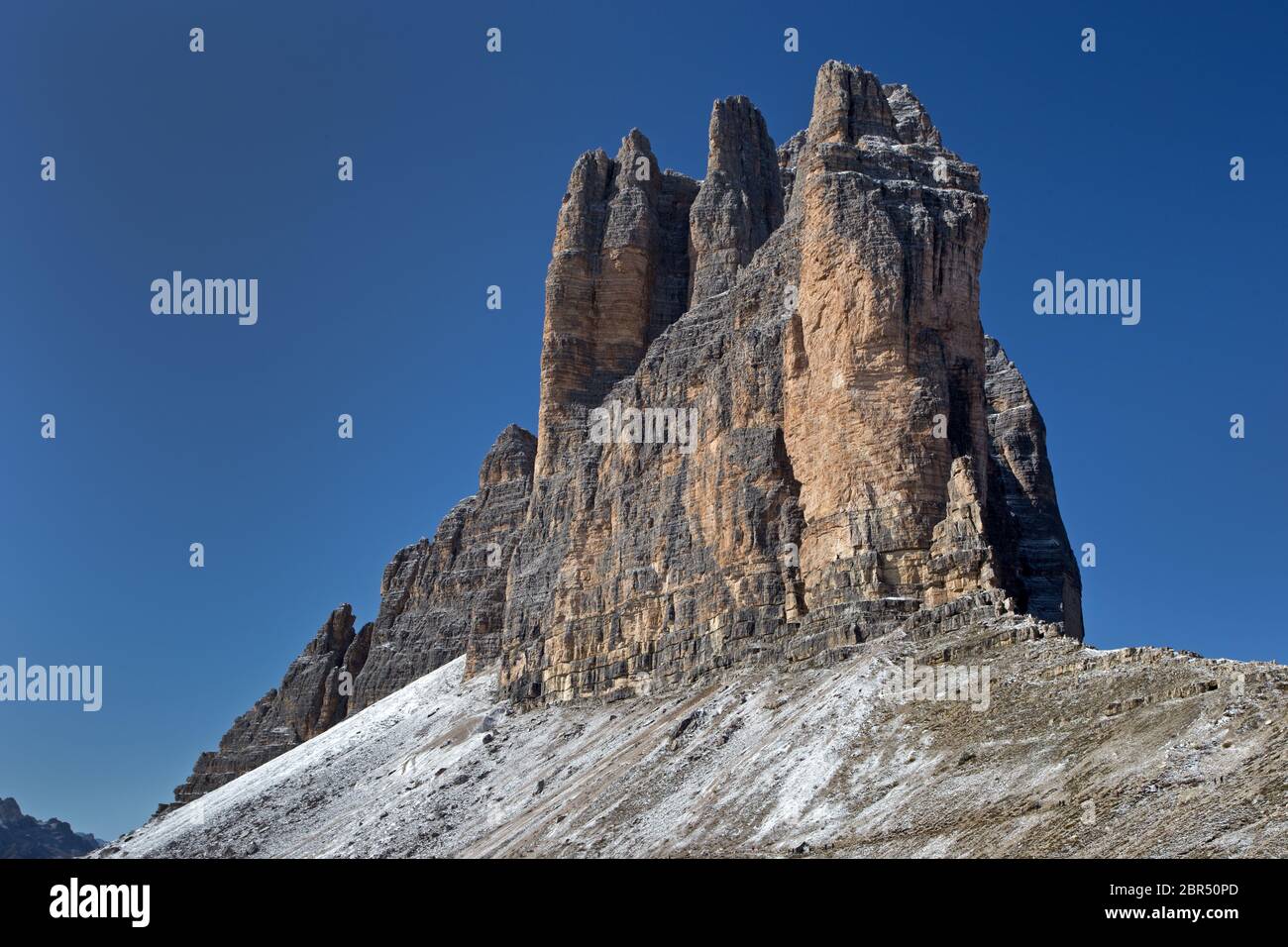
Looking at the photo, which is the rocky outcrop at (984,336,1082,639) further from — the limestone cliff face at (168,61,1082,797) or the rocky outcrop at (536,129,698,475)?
the rocky outcrop at (536,129,698,475)

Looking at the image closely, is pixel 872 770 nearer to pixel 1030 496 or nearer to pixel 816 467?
pixel 816 467

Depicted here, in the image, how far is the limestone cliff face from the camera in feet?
213

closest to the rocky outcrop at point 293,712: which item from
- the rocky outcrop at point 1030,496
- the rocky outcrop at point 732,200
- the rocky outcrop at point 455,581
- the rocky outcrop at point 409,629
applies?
the rocky outcrop at point 409,629

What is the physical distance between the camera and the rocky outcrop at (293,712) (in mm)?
128250

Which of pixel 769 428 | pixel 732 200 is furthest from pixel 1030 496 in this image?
pixel 732 200

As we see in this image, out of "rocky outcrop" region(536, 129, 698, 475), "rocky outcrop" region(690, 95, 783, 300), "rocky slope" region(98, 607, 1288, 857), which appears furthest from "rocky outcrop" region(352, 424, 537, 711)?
"rocky slope" region(98, 607, 1288, 857)

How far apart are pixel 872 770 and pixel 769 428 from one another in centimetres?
3222

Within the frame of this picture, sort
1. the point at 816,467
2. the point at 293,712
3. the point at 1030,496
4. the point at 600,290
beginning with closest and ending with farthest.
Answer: the point at 816,467, the point at 1030,496, the point at 600,290, the point at 293,712

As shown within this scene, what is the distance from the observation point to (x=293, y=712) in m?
132

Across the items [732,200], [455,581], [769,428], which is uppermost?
[732,200]

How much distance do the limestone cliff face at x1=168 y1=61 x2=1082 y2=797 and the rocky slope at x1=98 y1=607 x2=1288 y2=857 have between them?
3.80m

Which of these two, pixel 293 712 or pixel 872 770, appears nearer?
→ pixel 872 770

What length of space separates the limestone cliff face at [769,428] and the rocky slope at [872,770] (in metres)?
3.80
